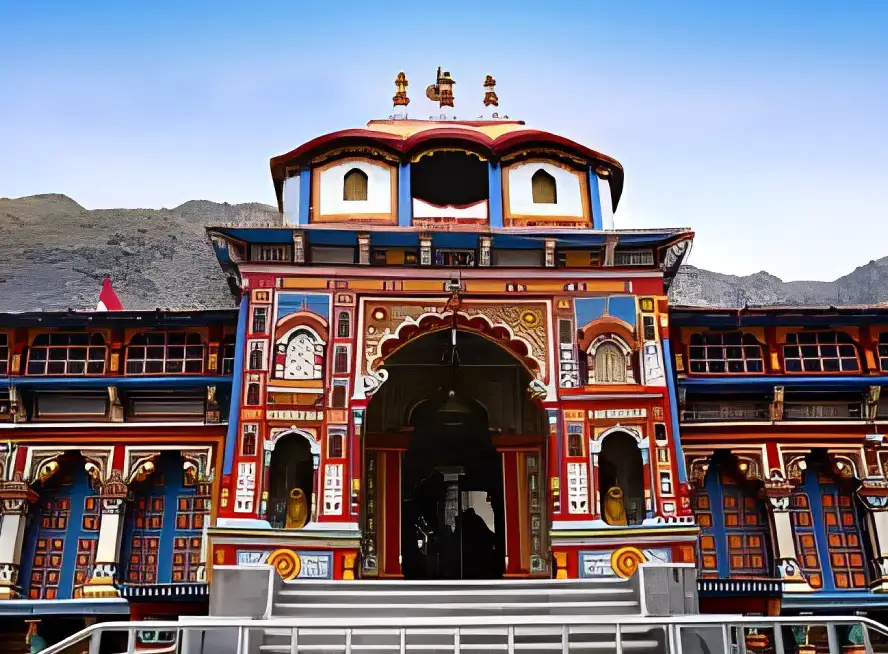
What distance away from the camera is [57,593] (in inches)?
703

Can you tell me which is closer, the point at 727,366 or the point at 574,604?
the point at 574,604

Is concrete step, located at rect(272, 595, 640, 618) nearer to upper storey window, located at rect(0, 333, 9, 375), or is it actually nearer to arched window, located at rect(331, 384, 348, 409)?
arched window, located at rect(331, 384, 348, 409)

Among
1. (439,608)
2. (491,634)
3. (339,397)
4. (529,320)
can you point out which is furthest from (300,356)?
(491,634)

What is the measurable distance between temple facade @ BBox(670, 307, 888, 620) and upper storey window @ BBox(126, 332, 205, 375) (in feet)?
28.8

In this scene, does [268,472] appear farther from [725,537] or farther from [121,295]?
[121,295]

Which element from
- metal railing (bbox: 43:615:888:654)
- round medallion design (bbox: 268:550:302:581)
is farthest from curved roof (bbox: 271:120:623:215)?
metal railing (bbox: 43:615:888:654)

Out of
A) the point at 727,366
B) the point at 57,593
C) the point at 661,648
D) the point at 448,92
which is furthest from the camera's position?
the point at 448,92

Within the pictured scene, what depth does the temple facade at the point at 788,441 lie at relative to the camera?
1845cm

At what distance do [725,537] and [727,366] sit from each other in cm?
314

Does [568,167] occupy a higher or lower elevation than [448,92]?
lower

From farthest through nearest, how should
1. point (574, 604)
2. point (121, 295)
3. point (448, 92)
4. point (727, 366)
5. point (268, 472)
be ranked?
point (121, 295) < point (448, 92) < point (727, 366) < point (268, 472) < point (574, 604)

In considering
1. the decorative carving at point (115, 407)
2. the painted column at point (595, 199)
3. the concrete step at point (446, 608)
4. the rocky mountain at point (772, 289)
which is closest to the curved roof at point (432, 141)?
the painted column at point (595, 199)

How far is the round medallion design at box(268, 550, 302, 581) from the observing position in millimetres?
15531

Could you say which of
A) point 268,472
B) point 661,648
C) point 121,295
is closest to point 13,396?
point 268,472
